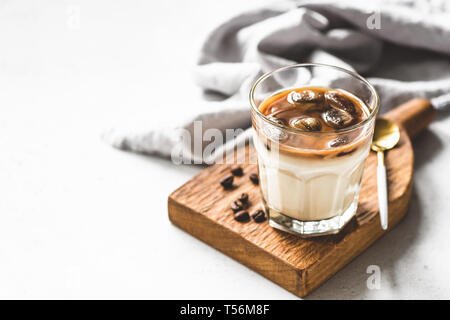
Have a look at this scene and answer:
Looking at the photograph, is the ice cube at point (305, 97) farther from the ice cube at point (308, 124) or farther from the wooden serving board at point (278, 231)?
the wooden serving board at point (278, 231)

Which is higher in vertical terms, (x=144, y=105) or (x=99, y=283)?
(x=144, y=105)

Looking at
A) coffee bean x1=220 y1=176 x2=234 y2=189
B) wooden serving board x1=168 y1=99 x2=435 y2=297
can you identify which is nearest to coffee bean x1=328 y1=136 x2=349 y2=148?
wooden serving board x1=168 y1=99 x2=435 y2=297

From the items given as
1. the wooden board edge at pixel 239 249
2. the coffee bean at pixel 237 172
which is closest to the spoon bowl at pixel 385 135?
the coffee bean at pixel 237 172

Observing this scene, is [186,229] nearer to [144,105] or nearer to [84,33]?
[144,105]

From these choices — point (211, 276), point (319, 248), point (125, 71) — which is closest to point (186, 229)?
Answer: point (211, 276)

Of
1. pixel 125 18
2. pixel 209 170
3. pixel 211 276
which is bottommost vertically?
pixel 211 276

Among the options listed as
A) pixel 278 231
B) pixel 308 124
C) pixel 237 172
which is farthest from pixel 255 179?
pixel 308 124
